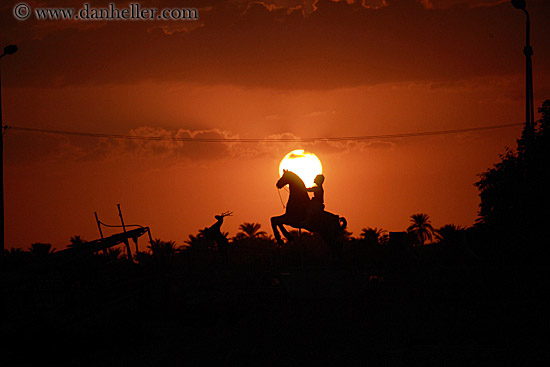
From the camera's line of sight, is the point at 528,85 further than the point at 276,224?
Yes

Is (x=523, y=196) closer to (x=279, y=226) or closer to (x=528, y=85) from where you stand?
(x=528, y=85)

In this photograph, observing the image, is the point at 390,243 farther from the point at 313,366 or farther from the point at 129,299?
the point at 313,366

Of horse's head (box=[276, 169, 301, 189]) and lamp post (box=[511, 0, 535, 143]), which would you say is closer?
horse's head (box=[276, 169, 301, 189])

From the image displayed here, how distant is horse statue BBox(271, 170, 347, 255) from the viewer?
68.3 feet

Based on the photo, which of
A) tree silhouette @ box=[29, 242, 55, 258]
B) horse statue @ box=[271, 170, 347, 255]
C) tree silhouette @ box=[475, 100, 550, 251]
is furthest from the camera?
tree silhouette @ box=[29, 242, 55, 258]

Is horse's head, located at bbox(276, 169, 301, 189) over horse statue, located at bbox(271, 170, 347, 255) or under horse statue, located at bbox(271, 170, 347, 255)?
over

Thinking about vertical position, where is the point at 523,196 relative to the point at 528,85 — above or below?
below

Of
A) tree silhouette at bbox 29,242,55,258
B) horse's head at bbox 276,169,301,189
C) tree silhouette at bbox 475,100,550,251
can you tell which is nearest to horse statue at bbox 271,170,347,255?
horse's head at bbox 276,169,301,189

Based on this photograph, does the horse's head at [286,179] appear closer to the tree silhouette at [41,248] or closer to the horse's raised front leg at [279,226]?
the horse's raised front leg at [279,226]

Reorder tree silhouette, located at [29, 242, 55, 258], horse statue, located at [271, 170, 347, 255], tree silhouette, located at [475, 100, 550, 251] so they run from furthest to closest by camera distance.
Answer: tree silhouette, located at [29, 242, 55, 258] < tree silhouette, located at [475, 100, 550, 251] < horse statue, located at [271, 170, 347, 255]

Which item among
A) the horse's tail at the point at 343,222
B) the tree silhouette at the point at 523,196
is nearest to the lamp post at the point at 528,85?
the tree silhouette at the point at 523,196

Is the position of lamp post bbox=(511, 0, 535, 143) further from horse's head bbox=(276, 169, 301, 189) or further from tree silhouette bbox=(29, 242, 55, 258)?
tree silhouette bbox=(29, 242, 55, 258)

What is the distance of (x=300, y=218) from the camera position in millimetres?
20844

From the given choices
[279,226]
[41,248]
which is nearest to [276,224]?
[279,226]
